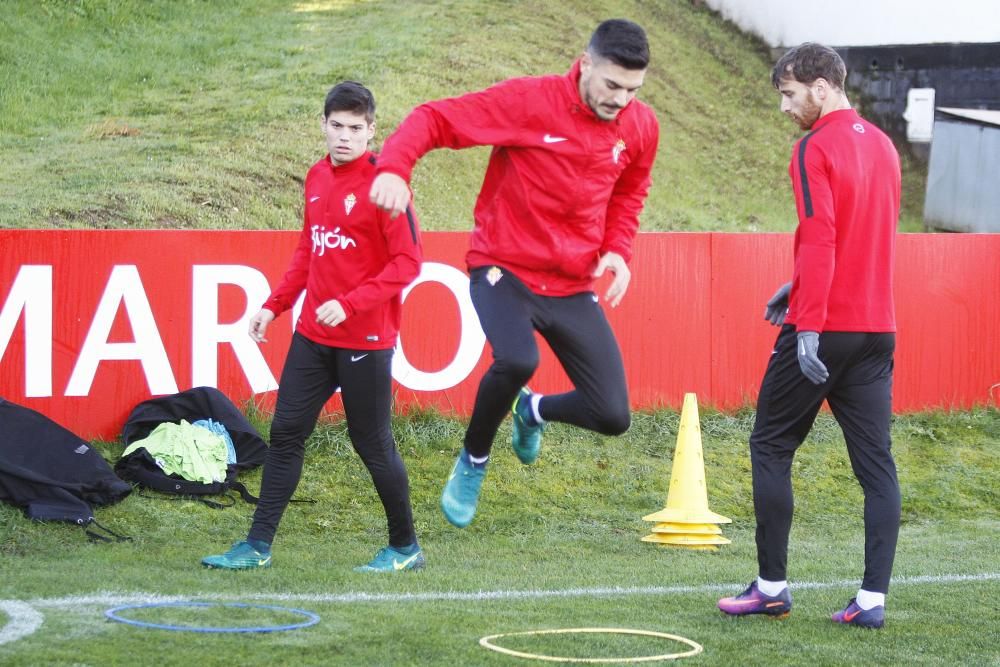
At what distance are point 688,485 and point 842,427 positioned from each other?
3.03m

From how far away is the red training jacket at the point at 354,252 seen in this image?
623 centimetres

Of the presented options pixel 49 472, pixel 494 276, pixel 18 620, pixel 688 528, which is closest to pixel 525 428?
pixel 494 276

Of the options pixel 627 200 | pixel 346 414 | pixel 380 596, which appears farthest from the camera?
pixel 346 414

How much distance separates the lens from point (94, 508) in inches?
304

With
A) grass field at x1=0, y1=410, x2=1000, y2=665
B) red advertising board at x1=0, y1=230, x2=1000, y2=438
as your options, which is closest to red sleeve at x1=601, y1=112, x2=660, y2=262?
grass field at x1=0, y1=410, x2=1000, y2=665

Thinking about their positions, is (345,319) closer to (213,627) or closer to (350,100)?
(350,100)

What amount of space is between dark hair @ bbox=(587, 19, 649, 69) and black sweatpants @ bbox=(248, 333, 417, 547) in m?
1.98

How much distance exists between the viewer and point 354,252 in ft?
20.7

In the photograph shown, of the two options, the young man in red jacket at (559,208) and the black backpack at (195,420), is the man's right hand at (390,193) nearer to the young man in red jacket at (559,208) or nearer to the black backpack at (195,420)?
the young man in red jacket at (559,208)

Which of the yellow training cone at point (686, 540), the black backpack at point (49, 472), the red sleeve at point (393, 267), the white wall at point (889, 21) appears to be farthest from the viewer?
the white wall at point (889, 21)

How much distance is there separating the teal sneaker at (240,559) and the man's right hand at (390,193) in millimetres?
2503

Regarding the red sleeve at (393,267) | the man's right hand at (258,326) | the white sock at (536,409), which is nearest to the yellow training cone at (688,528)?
the white sock at (536,409)

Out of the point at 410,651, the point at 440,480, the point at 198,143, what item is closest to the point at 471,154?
the point at 198,143

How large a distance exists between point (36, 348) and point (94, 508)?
58.7 inches
